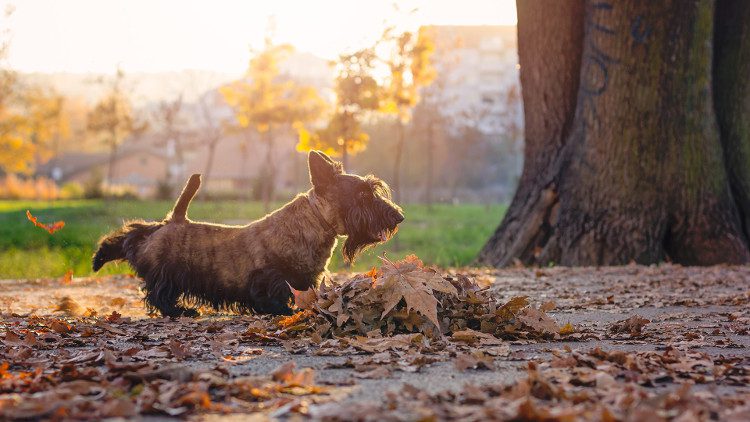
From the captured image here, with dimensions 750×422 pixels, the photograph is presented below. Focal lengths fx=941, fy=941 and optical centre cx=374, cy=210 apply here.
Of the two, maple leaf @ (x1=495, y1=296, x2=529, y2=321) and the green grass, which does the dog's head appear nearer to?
maple leaf @ (x1=495, y1=296, x2=529, y2=321)

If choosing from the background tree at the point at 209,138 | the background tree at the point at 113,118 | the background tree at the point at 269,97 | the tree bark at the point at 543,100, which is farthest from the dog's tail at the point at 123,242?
the background tree at the point at 113,118

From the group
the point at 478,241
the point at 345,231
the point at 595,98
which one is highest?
the point at 595,98

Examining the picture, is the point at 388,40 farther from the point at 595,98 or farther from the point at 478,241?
the point at 595,98

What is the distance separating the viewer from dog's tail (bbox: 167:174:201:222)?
764 cm

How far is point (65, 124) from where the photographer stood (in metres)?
67.2

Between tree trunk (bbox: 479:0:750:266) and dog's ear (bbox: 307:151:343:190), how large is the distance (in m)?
5.94

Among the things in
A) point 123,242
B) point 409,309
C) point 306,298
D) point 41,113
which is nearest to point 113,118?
point 41,113

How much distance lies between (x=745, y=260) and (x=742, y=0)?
3.78 m

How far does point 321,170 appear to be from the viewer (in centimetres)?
731

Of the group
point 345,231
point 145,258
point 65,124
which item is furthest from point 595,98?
point 65,124

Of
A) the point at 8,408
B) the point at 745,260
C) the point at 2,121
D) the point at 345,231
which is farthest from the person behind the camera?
the point at 2,121

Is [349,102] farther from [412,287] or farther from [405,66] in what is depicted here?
[412,287]

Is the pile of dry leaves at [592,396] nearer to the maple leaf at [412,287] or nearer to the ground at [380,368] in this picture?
the ground at [380,368]

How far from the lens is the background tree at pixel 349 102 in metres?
24.0
